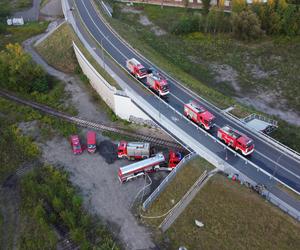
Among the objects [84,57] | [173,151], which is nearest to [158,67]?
[84,57]

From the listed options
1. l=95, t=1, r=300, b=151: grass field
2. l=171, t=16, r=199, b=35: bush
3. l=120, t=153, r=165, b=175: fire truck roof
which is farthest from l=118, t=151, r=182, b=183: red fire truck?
l=171, t=16, r=199, b=35: bush

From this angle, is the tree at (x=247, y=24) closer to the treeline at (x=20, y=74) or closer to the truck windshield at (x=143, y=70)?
the truck windshield at (x=143, y=70)

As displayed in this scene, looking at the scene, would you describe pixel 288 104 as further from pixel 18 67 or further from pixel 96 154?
pixel 18 67

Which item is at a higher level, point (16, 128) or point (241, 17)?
point (241, 17)

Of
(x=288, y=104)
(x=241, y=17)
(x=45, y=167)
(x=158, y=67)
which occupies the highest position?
(x=241, y=17)

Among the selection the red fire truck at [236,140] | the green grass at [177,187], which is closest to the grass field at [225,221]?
the green grass at [177,187]

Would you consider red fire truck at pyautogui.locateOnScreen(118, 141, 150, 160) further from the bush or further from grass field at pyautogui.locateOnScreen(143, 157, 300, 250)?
the bush
